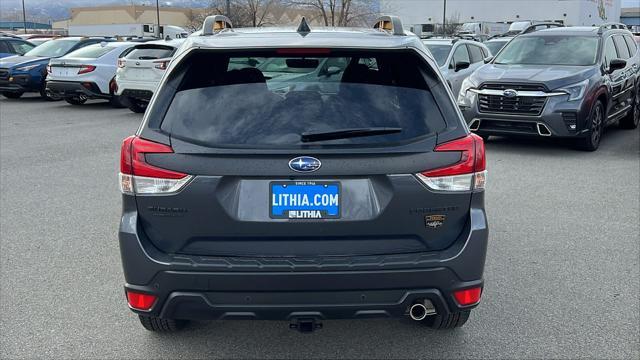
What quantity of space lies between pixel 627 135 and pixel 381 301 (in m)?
11.0

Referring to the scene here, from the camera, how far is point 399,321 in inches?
160

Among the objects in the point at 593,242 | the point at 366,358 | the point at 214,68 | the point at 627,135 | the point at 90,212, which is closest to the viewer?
the point at 214,68

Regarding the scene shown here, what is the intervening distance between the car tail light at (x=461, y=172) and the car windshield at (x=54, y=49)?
1884 cm

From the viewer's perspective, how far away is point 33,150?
10.5 metres

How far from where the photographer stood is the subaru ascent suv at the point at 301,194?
2.95 meters

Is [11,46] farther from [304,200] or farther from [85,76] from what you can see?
[304,200]

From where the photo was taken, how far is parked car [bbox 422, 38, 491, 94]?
1462 cm

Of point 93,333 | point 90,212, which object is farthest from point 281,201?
point 90,212

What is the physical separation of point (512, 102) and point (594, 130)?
4.70 ft

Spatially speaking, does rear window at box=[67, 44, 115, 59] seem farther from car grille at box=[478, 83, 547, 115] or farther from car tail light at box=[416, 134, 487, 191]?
car tail light at box=[416, 134, 487, 191]

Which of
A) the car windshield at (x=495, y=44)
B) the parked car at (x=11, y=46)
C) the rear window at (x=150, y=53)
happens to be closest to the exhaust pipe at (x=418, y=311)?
the rear window at (x=150, y=53)

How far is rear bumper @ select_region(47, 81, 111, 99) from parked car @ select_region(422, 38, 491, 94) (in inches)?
323

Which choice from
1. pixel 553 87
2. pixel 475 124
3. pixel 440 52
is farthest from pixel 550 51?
pixel 440 52

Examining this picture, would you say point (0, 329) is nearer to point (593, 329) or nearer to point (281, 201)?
point (281, 201)
